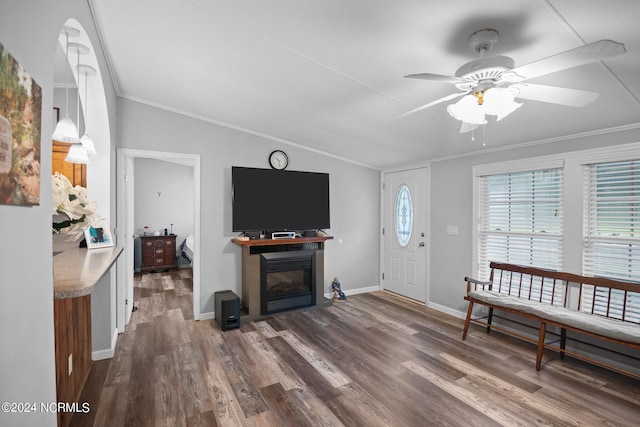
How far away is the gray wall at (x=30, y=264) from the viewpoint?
2.65ft

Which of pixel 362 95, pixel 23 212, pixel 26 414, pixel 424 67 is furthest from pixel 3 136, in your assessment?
pixel 362 95

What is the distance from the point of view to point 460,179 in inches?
164

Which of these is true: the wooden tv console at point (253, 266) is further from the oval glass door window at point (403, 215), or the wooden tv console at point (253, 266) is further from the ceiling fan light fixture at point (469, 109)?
the ceiling fan light fixture at point (469, 109)

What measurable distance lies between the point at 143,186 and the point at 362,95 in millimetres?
6076

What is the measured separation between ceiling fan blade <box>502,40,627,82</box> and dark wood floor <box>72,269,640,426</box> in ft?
7.10

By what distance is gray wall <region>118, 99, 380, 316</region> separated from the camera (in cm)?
373

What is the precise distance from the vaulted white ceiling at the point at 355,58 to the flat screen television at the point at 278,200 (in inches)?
30.1

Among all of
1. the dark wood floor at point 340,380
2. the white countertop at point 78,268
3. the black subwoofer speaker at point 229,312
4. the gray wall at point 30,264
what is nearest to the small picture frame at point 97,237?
the white countertop at point 78,268

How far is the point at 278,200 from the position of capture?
425cm

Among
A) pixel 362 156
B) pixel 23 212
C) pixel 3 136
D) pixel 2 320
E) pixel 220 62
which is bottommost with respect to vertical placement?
pixel 2 320

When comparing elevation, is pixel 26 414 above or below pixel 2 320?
below

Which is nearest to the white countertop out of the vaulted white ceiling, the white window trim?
the vaulted white ceiling

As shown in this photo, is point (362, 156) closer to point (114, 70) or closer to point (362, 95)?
point (362, 95)

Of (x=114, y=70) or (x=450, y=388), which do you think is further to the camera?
(x=114, y=70)
